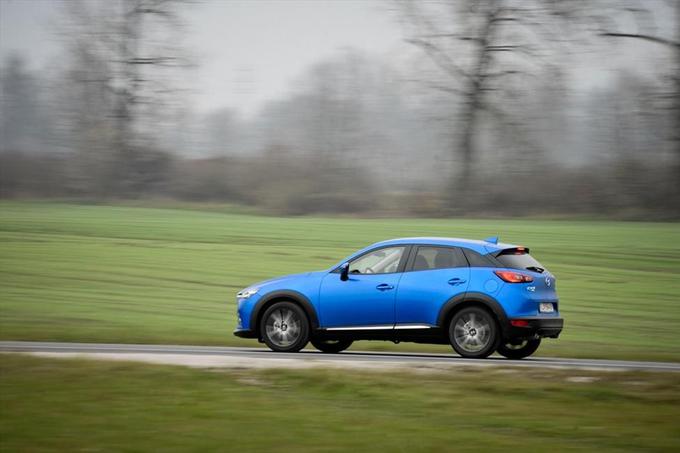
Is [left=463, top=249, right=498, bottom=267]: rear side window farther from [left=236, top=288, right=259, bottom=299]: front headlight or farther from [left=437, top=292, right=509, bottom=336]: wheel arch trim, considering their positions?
Answer: [left=236, top=288, right=259, bottom=299]: front headlight

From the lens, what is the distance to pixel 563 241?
98.8ft

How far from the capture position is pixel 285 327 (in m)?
14.3

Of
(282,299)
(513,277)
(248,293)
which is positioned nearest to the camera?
(513,277)

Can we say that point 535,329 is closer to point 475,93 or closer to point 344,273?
point 344,273

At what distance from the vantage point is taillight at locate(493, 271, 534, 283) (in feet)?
43.0

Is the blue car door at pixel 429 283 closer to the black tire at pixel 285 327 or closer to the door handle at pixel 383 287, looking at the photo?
the door handle at pixel 383 287

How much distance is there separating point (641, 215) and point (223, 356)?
2546cm

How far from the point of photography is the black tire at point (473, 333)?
1323cm

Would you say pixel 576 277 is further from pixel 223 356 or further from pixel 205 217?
pixel 205 217

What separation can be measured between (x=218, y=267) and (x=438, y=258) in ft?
47.4

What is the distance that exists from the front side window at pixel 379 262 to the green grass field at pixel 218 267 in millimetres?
3658

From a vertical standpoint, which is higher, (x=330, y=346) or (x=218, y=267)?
(x=218, y=267)

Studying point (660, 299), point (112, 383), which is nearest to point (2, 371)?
point (112, 383)

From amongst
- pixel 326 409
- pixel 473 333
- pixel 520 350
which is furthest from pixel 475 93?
pixel 326 409
